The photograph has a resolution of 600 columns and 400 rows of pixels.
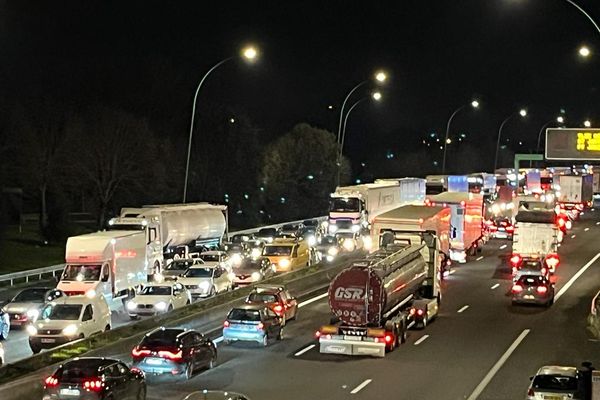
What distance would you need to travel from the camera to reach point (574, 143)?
32469 mm

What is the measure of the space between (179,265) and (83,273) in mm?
7802

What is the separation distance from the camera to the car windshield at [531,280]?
3919 cm

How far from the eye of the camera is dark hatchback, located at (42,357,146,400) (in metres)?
19.5

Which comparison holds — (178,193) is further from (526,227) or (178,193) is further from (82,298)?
(82,298)

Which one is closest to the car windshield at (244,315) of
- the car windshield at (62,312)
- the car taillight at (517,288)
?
the car windshield at (62,312)

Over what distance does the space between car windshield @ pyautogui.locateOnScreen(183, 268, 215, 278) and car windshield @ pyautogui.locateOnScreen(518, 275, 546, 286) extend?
12.8 m

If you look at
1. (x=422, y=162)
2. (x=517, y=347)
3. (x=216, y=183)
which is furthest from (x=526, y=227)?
(x=422, y=162)

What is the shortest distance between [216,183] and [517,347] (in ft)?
165

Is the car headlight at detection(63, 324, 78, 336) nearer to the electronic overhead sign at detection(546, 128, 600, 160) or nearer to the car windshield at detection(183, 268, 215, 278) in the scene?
the car windshield at detection(183, 268, 215, 278)

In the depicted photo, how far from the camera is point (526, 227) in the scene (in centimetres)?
4788

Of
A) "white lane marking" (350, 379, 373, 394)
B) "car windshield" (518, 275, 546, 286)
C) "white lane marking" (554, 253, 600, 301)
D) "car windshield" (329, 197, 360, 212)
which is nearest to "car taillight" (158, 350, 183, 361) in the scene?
"white lane marking" (350, 379, 373, 394)

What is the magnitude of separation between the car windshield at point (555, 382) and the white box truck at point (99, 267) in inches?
743

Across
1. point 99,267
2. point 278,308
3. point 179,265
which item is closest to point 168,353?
point 278,308

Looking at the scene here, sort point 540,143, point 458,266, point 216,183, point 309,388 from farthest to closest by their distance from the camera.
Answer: point 540,143 < point 216,183 < point 458,266 < point 309,388
